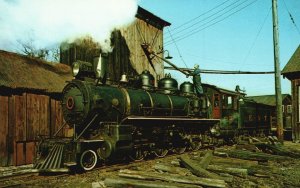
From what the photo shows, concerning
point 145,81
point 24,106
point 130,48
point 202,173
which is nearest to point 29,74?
point 24,106

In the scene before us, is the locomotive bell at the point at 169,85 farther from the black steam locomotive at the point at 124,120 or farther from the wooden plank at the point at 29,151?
the wooden plank at the point at 29,151

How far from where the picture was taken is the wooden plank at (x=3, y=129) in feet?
37.4

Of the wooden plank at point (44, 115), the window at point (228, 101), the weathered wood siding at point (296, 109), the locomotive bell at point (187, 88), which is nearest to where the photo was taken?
the wooden plank at point (44, 115)

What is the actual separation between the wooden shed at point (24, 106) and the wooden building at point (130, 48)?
321cm

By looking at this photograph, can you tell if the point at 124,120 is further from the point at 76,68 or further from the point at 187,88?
the point at 187,88

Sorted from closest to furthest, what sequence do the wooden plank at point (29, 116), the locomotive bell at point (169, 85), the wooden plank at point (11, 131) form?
the wooden plank at point (11, 131), the wooden plank at point (29, 116), the locomotive bell at point (169, 85)

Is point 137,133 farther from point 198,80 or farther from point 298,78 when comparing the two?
point 298,78

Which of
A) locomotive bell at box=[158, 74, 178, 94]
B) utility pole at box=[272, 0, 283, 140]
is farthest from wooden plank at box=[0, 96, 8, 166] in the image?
utility pole at box=[272, 0, 283, 140]

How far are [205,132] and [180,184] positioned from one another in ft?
31.3

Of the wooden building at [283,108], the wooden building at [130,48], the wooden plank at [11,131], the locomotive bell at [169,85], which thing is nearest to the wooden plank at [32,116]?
the wooden plank at [11,131]

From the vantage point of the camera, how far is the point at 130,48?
62.1 feet

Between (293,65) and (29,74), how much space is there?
15432mm

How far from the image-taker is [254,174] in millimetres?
8453

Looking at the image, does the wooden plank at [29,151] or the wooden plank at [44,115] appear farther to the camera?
the wooden plank at [44,115]
